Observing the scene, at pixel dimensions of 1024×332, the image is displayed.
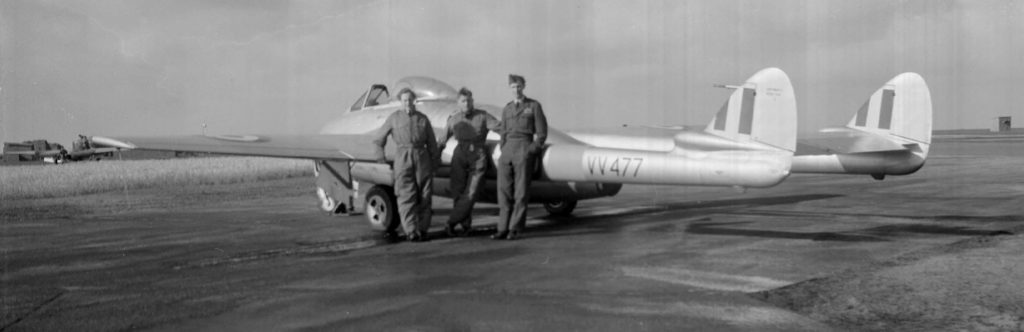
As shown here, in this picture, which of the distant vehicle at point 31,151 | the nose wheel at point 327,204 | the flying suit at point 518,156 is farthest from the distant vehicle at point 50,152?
the flying suit at point 518,156

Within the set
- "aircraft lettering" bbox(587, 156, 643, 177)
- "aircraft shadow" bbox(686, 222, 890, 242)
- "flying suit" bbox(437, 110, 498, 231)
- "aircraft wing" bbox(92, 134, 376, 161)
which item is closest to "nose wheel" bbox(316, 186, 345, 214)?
"aircraft wing" bbox(92, 134, 376, 161)

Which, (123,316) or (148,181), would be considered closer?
(123,316)

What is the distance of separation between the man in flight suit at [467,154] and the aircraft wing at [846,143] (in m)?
5.55

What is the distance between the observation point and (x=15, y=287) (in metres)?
7.07

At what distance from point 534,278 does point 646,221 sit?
17.2 ft

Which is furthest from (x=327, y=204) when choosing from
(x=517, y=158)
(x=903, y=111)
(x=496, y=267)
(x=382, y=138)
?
(x=903, y=111)

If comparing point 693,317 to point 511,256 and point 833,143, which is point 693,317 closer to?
point 511,256

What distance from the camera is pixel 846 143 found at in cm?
1315

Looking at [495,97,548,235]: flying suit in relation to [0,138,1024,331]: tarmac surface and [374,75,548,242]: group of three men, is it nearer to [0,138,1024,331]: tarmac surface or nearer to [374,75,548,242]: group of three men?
[374,75,548,242]: group of three men

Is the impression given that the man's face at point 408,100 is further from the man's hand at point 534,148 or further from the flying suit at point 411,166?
the man's hand at point 534,148

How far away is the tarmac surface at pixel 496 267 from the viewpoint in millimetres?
5496

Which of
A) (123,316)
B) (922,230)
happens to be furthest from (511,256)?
(922,230)

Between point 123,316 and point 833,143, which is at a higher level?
point 833,143

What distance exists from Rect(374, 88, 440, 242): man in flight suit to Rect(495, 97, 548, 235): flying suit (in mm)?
995
